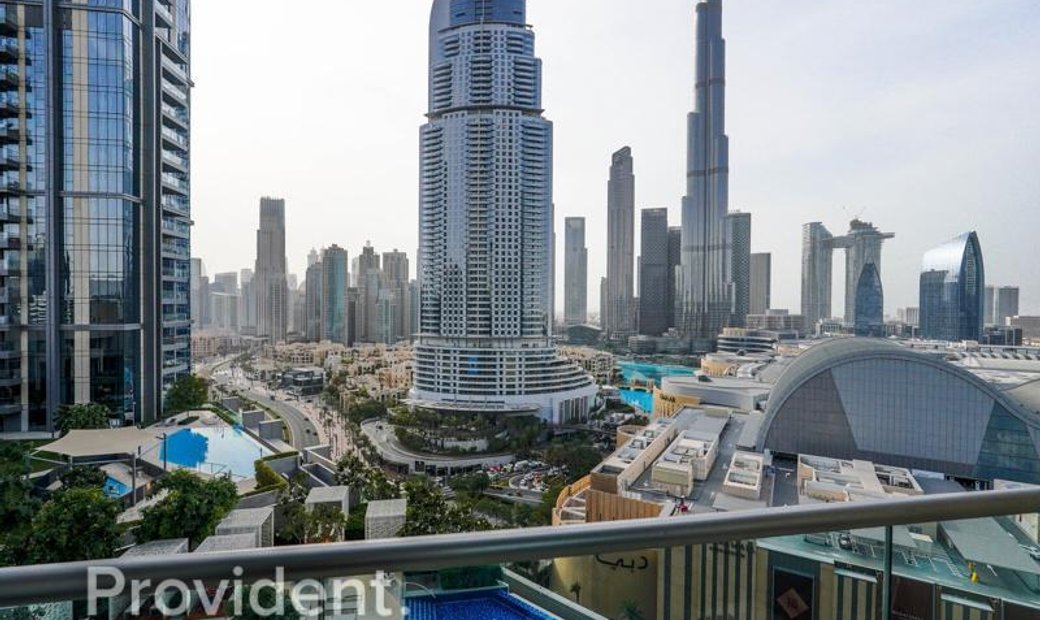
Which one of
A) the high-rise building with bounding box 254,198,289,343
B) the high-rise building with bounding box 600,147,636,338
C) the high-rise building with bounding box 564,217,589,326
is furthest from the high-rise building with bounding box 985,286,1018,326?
the high-rise building with bounding box 254,198,289,343

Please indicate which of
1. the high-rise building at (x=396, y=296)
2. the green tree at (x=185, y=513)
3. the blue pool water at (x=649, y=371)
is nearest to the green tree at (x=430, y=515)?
the green tree at (x=185, y=513)

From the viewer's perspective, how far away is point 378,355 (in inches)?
1216

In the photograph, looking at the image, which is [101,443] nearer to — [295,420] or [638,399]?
[295,420]

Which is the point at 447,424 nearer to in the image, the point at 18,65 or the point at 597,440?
the point at 597,440

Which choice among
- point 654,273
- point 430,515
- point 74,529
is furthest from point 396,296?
point 74,529

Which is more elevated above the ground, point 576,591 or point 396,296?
point 396,296

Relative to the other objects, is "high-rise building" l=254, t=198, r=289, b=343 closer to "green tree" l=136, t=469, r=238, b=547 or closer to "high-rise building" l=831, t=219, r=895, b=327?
"green tree" l=136, t=469, r=238, b=547

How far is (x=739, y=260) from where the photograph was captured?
44375 mm

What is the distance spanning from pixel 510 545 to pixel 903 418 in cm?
1223

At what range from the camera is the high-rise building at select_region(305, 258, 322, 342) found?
1560 inches

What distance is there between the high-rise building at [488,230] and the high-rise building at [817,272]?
1266 inches

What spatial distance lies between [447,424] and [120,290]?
32.4 feet

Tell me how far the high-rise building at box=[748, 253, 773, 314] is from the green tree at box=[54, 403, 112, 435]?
164 ft

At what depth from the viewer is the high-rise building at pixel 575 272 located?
202 feet
